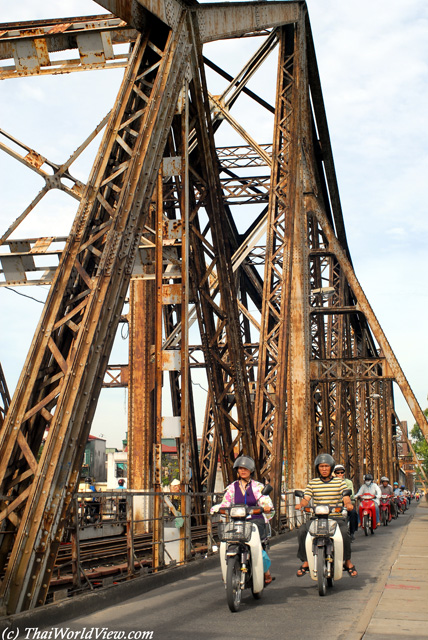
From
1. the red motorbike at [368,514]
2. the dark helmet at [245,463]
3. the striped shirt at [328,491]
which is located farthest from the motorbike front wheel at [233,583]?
the red motorbike at [368,514]

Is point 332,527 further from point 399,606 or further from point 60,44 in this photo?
point 60,44

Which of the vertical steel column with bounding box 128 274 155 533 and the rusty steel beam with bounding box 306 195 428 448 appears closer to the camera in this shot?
the rusty steel beam with bounding box 306 195 428 448

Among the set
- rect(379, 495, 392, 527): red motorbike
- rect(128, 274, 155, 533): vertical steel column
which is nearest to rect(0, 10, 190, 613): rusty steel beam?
rect(128, 274, 155, 533): vertical steel column

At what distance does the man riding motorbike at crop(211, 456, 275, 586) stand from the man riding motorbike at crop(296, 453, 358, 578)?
2.89 ft

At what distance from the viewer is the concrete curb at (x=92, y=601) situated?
5703mm

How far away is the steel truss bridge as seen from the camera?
6.59 metres

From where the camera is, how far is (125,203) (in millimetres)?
7887

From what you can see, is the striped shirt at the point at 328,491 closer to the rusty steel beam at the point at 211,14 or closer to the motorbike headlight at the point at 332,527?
the motorbike headlight at the point at 332,527

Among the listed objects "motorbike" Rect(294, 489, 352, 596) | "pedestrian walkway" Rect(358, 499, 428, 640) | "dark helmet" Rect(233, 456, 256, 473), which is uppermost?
"dark helmet" Rect(233, 456, 256, 473)

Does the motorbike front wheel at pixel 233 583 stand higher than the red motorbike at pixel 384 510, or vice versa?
the motorbike front wheel at pixel 233 583

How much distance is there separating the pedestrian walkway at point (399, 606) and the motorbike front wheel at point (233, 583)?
3.83 feet

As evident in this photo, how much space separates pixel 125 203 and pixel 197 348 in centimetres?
1955

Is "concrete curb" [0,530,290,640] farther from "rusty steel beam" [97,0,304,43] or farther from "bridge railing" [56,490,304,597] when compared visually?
"rusty steel beam" [97,0,304,43]

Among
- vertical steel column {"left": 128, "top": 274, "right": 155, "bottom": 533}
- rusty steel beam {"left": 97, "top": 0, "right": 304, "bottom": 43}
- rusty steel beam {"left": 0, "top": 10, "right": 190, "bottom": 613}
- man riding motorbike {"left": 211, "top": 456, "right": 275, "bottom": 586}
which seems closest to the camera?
rusty steel beam {"left": 0, "top": 10, "right": 190, "bottom": 613}
